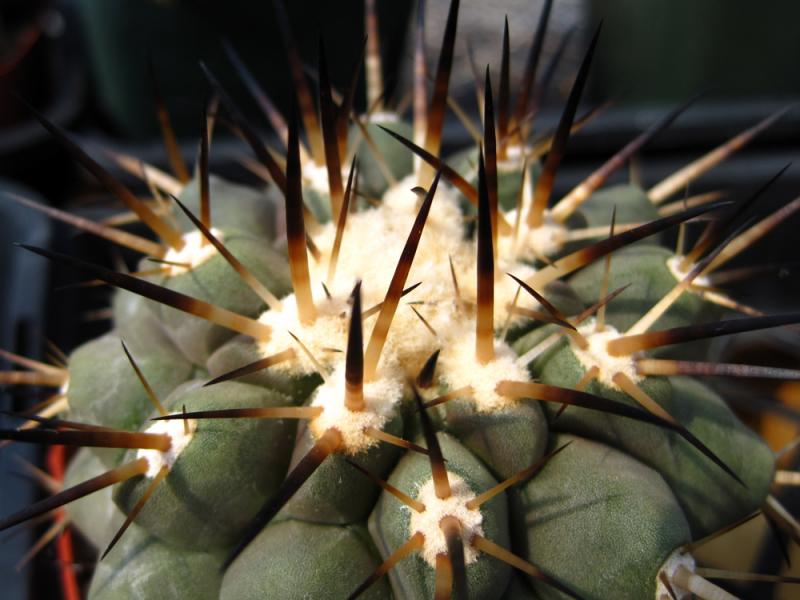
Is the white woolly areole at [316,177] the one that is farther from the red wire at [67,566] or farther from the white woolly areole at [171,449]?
the red wire at [67,566]

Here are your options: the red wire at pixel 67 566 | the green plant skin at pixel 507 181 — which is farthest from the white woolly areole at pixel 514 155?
the red wire at pixel 67 566

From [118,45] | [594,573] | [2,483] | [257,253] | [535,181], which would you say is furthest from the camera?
[118,45]

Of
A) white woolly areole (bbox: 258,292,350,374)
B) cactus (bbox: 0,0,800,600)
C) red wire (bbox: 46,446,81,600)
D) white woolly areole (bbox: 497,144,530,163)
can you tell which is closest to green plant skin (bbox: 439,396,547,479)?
cactus (bbox: 0,0,800,600)

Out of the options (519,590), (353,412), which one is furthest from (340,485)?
(519,590)

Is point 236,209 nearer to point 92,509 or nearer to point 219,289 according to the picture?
point 219,289

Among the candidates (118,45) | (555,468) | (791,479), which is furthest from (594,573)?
(118,45)

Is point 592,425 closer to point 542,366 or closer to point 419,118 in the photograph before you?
point 542,366

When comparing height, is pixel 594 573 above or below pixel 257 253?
below
